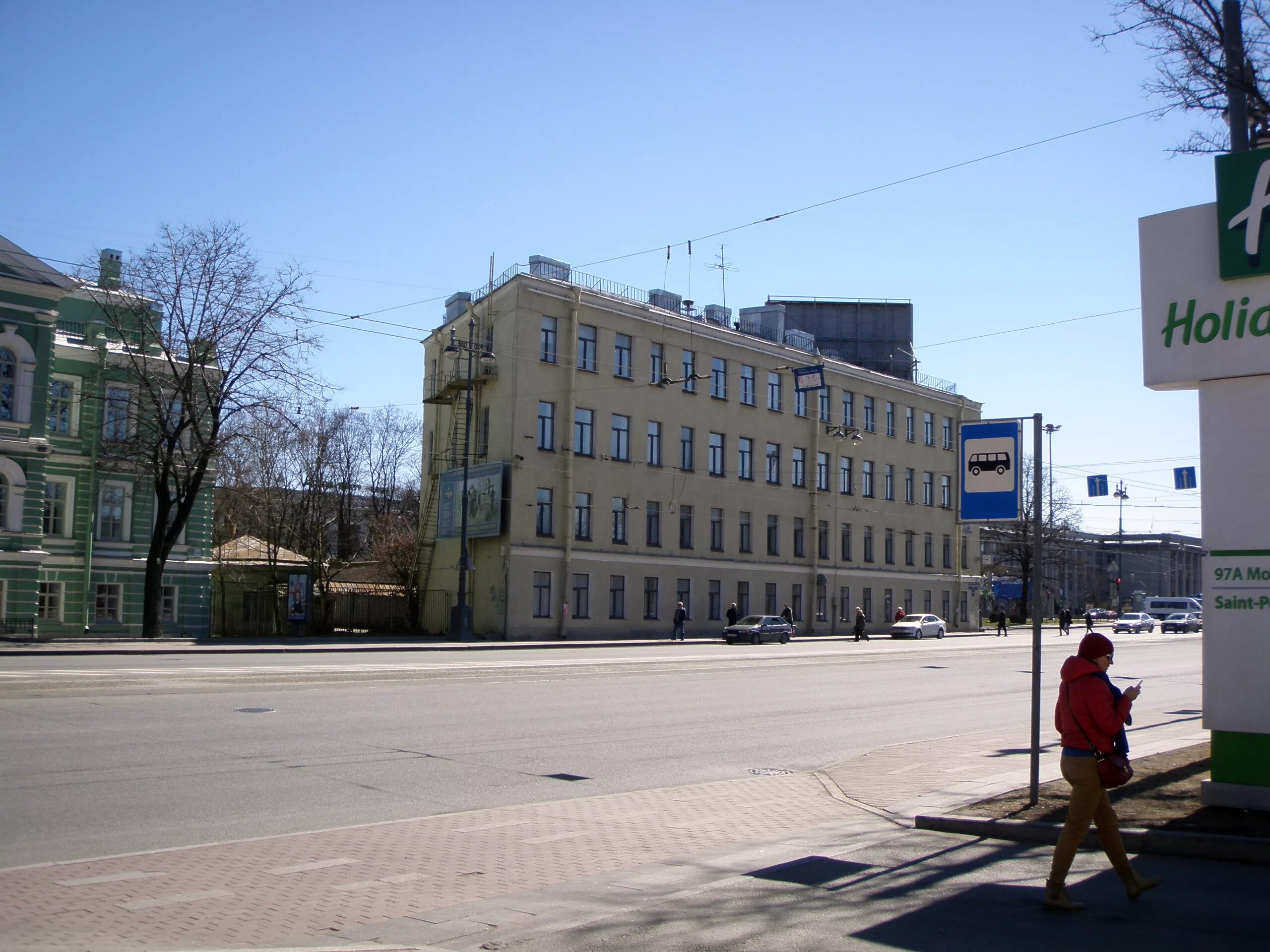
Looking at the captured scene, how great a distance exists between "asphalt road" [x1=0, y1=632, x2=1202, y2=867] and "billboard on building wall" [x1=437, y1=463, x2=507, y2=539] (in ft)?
53.1

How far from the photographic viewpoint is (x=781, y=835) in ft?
29.9

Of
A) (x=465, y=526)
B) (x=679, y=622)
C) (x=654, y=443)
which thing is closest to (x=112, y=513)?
(x=465, y=526)

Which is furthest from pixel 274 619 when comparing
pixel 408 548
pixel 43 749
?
pixel 43 749

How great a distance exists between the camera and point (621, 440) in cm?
5016

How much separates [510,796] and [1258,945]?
6.62m

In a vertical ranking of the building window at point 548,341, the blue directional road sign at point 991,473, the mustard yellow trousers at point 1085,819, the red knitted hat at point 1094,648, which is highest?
the building window at point 548,341

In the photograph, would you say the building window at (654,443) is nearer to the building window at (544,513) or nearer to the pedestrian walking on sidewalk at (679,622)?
the building window at (544,513)

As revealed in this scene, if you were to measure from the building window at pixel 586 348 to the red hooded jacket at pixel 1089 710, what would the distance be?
138 ft

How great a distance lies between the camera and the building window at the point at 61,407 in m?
40.3

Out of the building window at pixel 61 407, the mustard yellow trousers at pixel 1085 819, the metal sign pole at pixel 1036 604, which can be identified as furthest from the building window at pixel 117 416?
the mustard yellow trousers at pixel 1085 819

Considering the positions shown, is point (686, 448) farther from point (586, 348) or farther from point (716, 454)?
point (586, 348)

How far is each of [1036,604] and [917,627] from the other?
51612 millimetres

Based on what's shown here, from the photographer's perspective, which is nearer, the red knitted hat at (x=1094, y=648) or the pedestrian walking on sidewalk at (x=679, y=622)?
the red knitted hat at (x=1094, y=648)

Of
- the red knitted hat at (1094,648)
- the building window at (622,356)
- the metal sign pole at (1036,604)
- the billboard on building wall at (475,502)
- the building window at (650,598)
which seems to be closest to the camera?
the red knitted hat at (1094,648)
